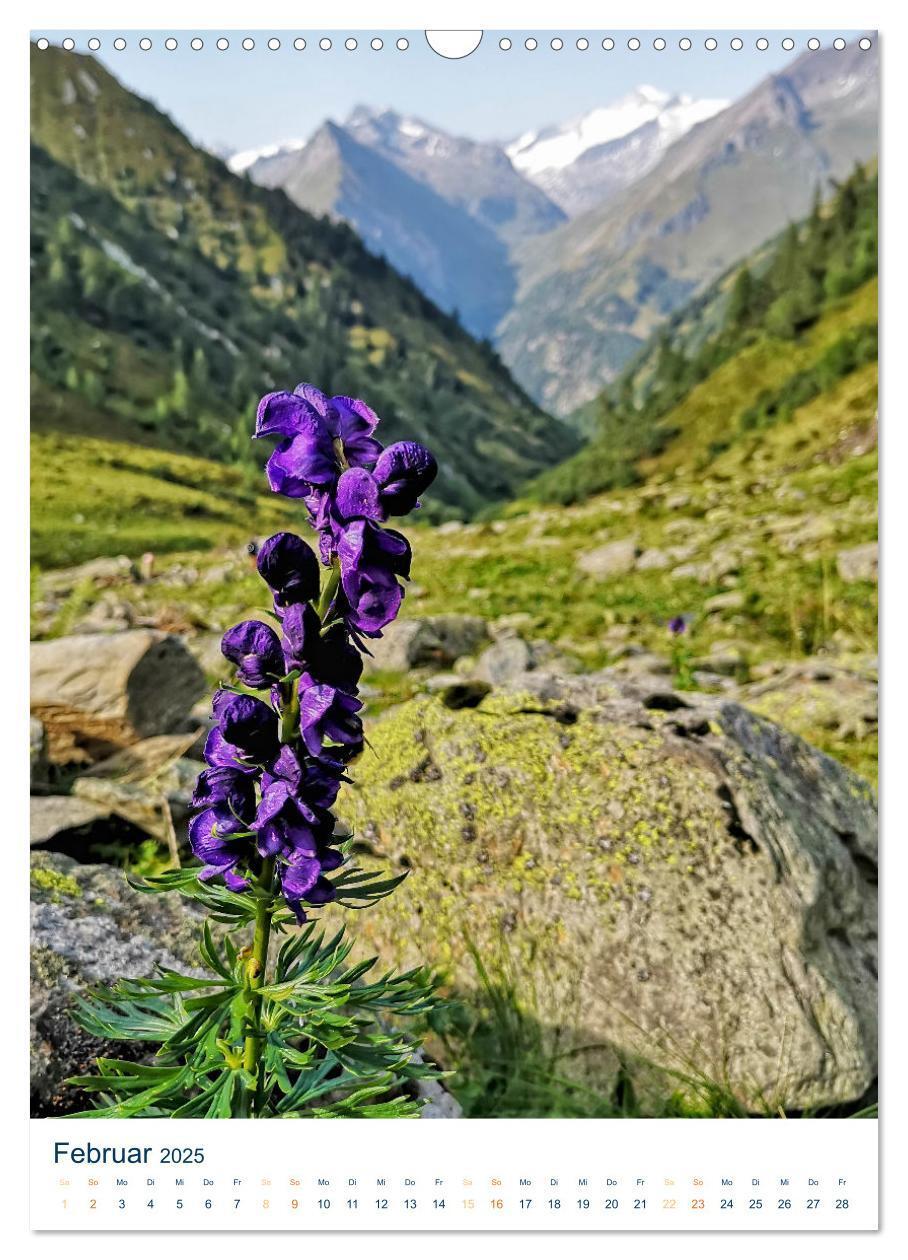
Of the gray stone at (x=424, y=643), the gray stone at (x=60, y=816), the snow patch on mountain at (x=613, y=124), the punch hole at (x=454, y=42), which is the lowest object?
the gray stone at (x=60, y=816)

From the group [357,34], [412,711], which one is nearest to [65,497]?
[412,711]

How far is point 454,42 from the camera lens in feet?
13.6

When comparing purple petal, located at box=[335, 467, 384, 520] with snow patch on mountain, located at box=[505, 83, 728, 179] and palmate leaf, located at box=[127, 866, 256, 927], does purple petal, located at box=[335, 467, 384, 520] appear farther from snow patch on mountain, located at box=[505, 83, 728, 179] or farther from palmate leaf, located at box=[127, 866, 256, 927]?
snow patch on mountain, located at box=[505, 83, 728, 179]

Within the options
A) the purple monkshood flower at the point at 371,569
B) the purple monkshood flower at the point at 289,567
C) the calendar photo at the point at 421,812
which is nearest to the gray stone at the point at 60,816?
the calendar photo at the point at 421,812

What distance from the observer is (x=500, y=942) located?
4270 millimetres

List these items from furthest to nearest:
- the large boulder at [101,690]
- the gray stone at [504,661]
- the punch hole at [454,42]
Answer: the gray stone at [504,661] → the large boulder at [101,690] → the punch hole at [454,42]

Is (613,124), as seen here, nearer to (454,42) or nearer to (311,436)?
(454,42)

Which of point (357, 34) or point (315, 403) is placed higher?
point (357, 34)

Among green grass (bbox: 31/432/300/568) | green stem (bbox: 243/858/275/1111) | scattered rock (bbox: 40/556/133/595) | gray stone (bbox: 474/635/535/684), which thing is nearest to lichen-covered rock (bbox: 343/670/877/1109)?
green stem (bbox: 243/858/275/1111)

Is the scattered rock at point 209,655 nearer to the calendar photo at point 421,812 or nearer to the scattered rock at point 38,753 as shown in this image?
the calendar photo at point 421,812

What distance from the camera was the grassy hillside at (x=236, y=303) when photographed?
117 ft
